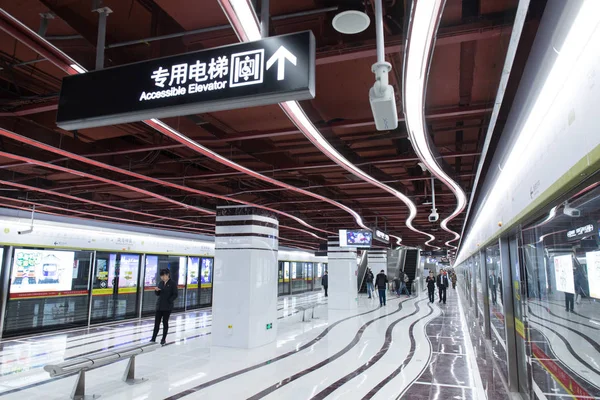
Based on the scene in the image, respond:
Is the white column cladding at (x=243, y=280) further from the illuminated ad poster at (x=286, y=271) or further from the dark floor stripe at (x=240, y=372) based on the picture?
the illuminated ad poster at (x=286, y=271)

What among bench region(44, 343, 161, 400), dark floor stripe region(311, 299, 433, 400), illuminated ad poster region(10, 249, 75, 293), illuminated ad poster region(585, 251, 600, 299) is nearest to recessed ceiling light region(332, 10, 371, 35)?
illuminated ad poster region(585, 251, 600, 299)

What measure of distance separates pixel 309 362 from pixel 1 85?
563 centimetres

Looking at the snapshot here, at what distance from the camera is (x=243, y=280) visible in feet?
26.9

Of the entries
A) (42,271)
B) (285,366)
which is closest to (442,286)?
(285,366)

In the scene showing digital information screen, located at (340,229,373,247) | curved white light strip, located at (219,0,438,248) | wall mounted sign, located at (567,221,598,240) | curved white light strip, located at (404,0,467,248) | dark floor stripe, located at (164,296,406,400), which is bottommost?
dark floor stripe, located at (164,296,406,400)

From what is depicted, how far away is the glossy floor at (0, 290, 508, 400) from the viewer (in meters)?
5.14

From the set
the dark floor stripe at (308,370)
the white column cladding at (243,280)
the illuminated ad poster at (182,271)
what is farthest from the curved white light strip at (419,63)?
the illuminated ad poster at (182,271)

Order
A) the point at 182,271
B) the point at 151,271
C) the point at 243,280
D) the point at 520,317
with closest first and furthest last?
1. the point at 520,317
2. the point at 243,280
3. the point at 151,271
4. the point at 182,271

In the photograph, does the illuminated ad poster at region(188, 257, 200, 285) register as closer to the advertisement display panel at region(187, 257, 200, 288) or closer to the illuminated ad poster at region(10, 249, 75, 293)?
the advertisement display panel at region(187, 257, 200, 288)

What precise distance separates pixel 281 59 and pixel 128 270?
12628 millimetres

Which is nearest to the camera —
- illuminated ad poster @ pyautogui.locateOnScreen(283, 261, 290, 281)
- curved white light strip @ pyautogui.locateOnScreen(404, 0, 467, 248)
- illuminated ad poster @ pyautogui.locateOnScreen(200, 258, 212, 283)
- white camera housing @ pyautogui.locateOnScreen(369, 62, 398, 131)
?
curved white light strip @ pyautogui.locateOnScreen(404, 0, 467, 248)

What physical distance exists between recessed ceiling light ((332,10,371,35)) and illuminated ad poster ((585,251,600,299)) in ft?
6.39

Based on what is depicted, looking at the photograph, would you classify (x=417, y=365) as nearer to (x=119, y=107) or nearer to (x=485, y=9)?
(x=485, y=9)

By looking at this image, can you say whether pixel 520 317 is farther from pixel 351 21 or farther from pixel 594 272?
pixel 351 21
